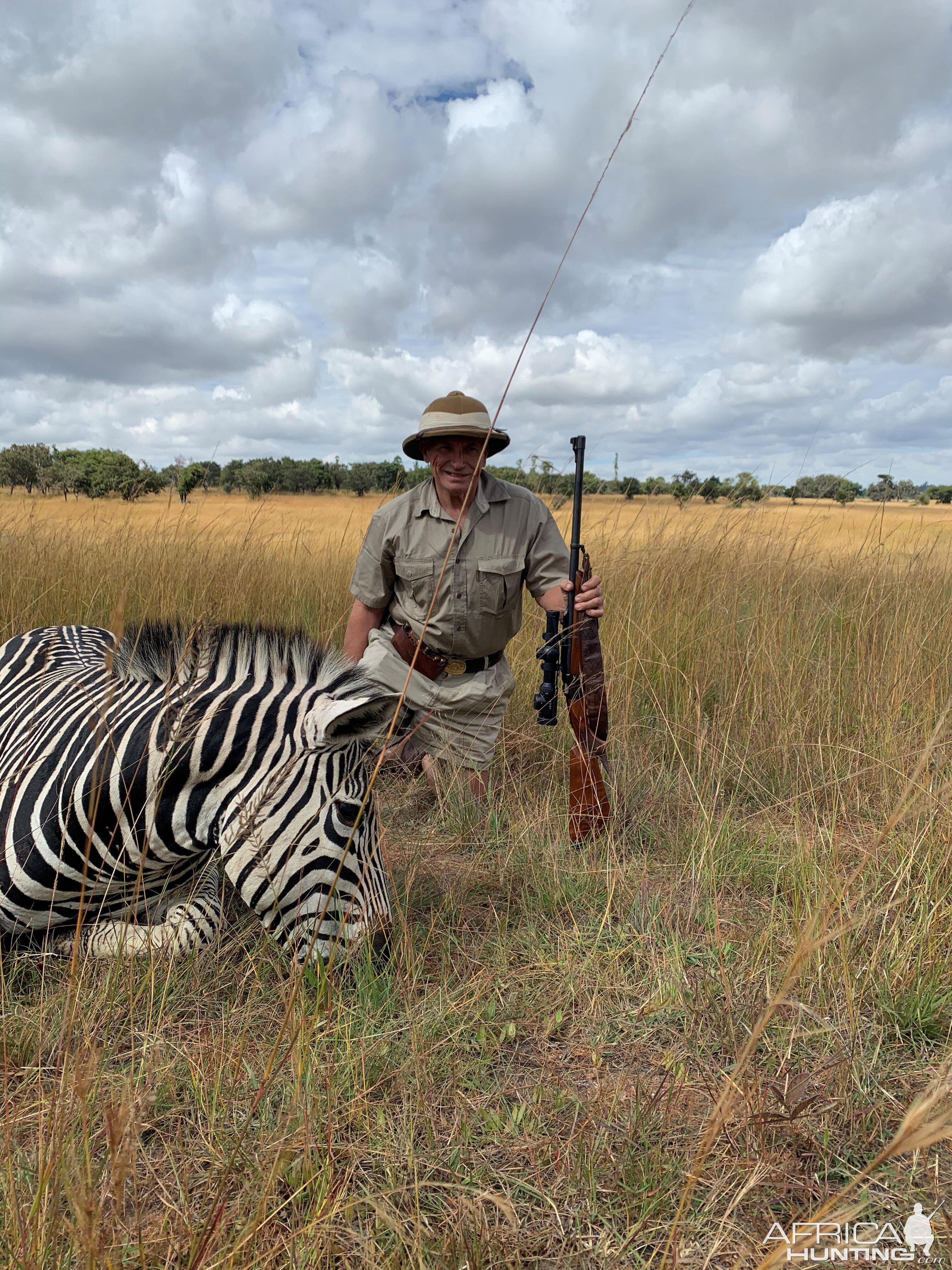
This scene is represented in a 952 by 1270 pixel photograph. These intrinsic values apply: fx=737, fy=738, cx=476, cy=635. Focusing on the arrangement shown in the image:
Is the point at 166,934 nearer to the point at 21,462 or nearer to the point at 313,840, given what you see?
Result: the point at 313,840

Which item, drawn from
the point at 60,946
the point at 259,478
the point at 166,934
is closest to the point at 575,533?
the point at 166,934

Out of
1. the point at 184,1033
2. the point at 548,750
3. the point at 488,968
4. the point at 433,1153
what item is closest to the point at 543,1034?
the point at 488,968

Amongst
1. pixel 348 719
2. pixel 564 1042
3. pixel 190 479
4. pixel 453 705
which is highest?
pixel 190 479

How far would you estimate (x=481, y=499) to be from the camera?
383 cm

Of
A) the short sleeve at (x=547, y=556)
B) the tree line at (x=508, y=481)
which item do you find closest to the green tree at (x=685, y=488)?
the tree line at (x=508, y=481)

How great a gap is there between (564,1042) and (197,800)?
3.88ft

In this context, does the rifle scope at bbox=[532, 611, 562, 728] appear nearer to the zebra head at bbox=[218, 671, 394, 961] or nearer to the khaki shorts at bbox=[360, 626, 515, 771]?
the khaki shorts at bbox=[360, 626, 515, 771]

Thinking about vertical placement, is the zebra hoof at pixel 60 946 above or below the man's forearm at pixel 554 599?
below

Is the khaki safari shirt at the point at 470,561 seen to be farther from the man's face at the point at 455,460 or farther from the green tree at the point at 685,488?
the green tree at the point at 685,488

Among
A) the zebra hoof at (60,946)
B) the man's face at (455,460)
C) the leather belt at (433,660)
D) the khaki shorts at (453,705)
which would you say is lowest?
the zebra hoof at (60,946)

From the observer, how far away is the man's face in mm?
3750

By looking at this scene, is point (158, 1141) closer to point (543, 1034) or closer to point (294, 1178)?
point (294, 1178)

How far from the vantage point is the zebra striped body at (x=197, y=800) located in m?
1.81

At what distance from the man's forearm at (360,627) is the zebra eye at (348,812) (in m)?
2.31
